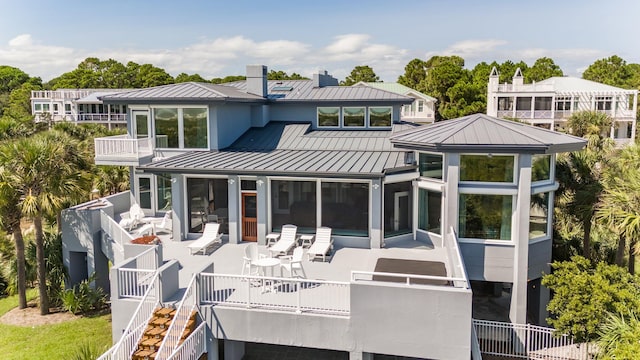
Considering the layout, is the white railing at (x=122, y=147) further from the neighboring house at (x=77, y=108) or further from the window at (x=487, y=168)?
the neighboring house at (x=77, y=108)

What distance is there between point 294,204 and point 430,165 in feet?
18.0

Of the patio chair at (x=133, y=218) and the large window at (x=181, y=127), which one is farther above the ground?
the large window at (x=181, y=127)

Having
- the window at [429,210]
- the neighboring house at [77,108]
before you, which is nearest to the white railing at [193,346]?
the window at [429,210]

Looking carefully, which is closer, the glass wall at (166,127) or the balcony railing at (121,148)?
the balcony railing at (121,148)

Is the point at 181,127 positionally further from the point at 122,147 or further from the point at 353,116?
the point at 353,116

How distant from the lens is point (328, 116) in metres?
23.7

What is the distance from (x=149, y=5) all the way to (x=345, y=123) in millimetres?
15996

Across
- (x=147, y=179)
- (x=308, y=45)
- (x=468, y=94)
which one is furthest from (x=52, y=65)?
(x=147, y=179)

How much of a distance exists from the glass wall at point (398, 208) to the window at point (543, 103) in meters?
40.4

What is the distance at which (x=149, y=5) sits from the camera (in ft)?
96.5

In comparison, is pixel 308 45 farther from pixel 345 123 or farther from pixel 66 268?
pixel 66 268

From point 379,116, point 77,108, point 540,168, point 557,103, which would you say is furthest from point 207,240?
point 77,108

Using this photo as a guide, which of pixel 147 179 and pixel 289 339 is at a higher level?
pixel 147 179

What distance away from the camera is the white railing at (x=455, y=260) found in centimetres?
1126
